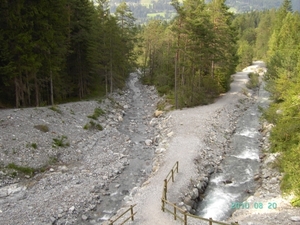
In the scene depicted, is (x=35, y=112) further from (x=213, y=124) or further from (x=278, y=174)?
(x=278, y=174)

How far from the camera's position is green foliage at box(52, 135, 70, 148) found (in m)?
24.5

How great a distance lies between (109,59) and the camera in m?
40.1

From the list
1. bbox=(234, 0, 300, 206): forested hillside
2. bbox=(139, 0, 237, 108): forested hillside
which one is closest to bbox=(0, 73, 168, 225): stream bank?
bbox=(139, 0, 237, 108): forested hillside

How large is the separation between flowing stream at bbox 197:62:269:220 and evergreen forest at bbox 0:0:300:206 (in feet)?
8.89

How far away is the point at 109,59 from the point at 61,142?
727 inches

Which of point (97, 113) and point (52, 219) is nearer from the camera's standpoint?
point (52, 219)

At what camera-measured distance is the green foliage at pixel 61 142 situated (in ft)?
80.5

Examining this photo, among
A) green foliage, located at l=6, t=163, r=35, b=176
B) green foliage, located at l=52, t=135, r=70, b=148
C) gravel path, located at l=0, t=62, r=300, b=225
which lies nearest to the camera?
gravel path, located at l=0, t=62, r=300, b=225

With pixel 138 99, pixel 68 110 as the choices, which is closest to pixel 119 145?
pixel 68 110

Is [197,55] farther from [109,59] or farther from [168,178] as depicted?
[168,178]

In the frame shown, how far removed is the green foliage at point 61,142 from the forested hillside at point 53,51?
281 inches

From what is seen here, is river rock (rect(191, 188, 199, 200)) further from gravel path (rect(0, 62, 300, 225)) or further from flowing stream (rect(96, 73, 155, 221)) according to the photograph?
flowing stream (rect(96, 73, 155, 221))

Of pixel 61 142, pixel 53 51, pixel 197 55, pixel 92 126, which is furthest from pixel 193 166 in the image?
pixel 53 51

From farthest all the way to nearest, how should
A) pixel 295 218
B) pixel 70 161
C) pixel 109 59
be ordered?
pixel 109 59 → pixel 70 161 → pixel 295 218
